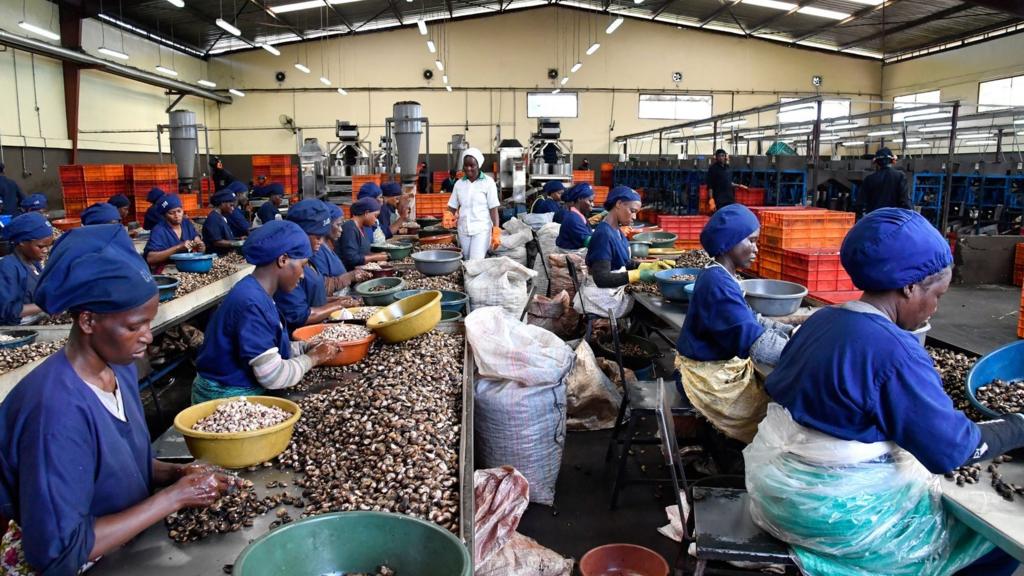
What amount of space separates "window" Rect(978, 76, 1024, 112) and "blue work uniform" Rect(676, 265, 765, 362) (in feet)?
52.1

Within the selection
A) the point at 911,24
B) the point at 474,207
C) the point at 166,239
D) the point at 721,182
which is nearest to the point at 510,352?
the point at 166,239

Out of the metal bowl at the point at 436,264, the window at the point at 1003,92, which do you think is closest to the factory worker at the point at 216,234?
the metal bowl at the point at 436,264

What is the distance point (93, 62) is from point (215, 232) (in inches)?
354

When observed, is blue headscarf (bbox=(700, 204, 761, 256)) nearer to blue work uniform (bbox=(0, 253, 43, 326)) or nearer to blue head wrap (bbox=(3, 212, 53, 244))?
blue work uniform (bbox=(0, 253, 43, 326))

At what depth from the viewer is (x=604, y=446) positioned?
431 centimetres

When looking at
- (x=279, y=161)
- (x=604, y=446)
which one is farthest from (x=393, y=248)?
(x=279, y=161)

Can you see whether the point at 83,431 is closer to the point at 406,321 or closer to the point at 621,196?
the point at 406,321

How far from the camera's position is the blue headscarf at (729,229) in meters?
3.05

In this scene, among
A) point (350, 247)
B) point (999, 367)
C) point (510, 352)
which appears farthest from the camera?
point (350, 247)

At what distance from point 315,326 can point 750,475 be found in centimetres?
203

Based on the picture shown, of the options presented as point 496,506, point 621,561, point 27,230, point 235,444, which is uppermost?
point 27,230

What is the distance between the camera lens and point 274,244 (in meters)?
2.53

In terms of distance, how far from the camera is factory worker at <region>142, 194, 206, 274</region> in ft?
18.2

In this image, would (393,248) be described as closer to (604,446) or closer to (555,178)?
(604,446)
